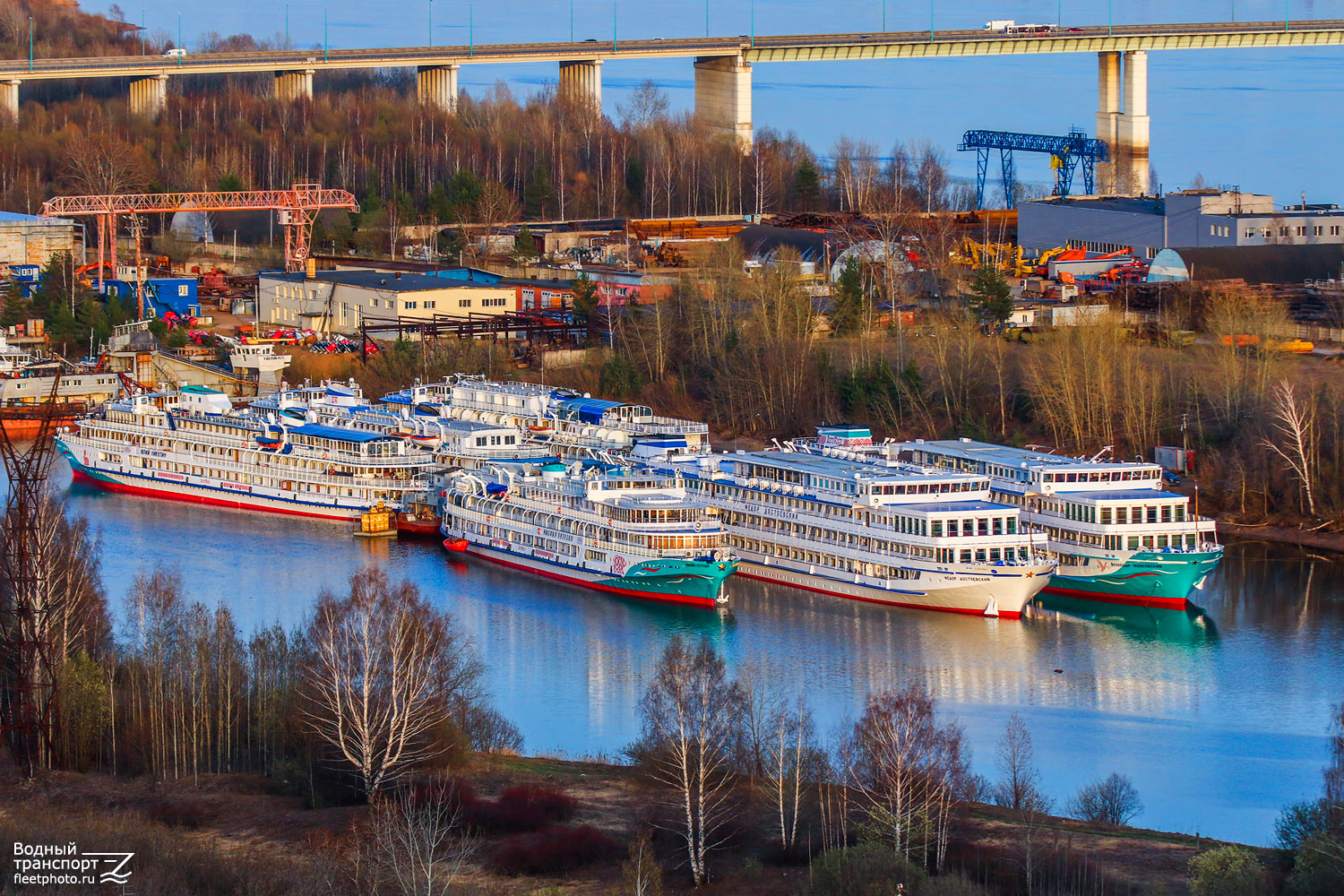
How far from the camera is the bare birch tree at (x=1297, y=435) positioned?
24797 millimetres

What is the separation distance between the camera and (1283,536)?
2466 cm

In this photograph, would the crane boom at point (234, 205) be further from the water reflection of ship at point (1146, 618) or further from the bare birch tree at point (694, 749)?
the bare birch tree at point (694, 749)

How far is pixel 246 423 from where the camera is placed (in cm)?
3000

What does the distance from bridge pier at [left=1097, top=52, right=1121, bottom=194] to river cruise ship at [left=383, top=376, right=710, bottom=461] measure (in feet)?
90.6

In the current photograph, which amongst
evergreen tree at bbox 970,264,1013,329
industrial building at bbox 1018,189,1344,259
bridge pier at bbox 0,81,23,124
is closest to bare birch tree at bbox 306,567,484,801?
evergreen tree at bbox 970,264,1013,329

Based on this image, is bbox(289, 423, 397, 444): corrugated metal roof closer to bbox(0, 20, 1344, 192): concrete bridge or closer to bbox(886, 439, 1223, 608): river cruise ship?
bbox(886, 439, 1223, 608): river cruise ship

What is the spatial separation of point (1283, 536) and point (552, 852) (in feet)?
46.9

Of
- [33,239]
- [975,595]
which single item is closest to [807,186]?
[33,239]

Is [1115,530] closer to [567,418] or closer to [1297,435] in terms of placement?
[1297,435]

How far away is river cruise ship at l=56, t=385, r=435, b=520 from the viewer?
92.4 ft

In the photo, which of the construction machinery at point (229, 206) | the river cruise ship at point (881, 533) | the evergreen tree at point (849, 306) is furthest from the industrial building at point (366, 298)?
the river cruise ship at point (881, 533)

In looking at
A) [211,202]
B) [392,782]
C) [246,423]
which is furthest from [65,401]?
[392,782]

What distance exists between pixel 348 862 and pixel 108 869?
5.01ft

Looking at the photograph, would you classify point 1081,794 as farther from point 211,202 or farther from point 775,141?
point 775,141
